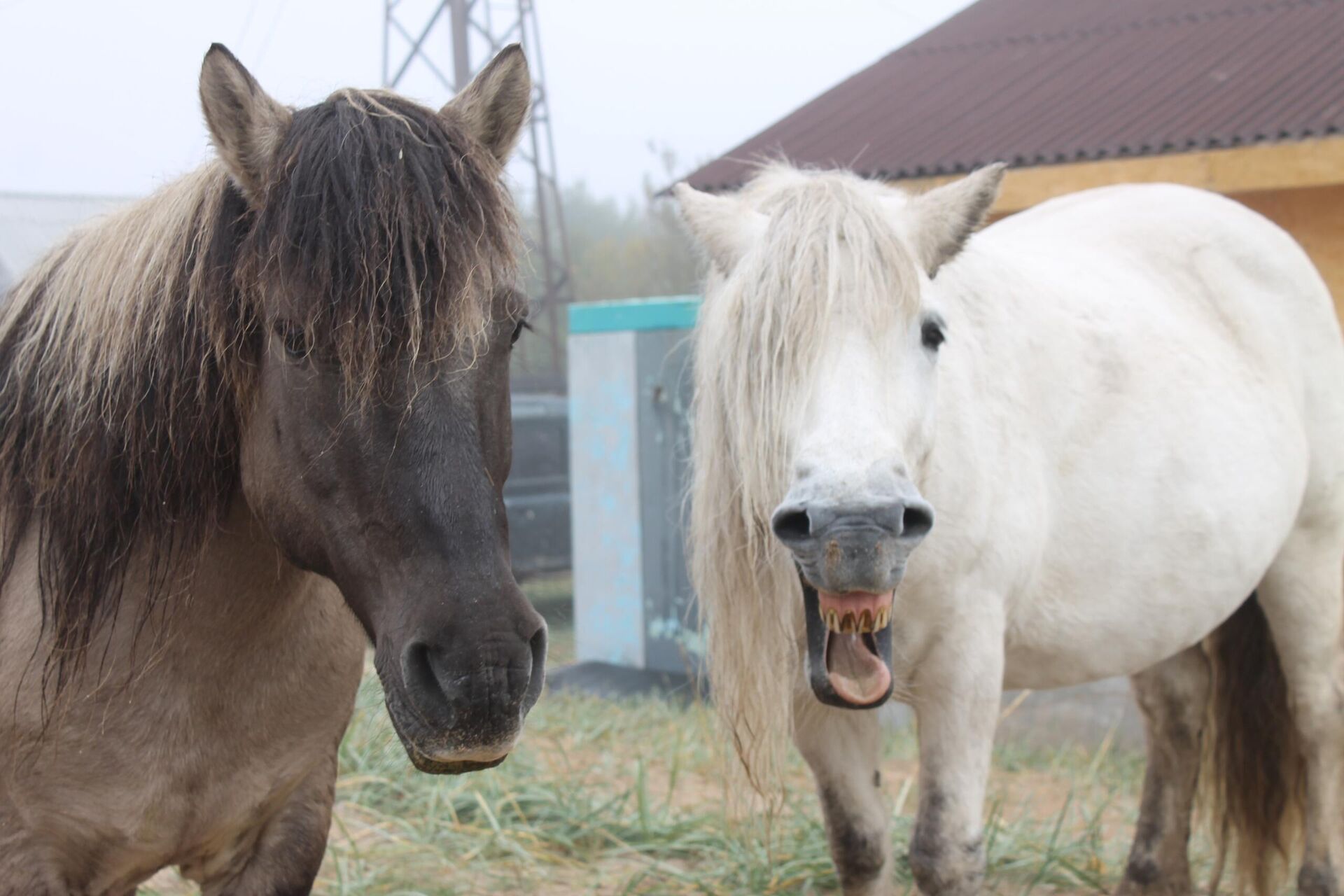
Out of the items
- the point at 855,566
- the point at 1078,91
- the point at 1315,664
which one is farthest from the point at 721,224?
the point at 1078,91

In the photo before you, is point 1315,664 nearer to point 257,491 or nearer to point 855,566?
point 855,566

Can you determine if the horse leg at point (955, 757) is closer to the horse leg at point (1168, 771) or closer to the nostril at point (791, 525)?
the nostril at point (791, 525)

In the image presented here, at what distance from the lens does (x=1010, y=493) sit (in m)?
2.75

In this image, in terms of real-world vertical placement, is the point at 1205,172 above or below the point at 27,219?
above

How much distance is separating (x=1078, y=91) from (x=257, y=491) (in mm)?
5131

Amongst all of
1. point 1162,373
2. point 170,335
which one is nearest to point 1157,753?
point 1162,373

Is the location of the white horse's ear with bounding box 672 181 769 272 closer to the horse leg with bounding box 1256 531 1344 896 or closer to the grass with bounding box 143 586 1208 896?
the grass with bounding box 143 586 1208 896

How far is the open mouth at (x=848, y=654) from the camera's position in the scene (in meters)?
2.24

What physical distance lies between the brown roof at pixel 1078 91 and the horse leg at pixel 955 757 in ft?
9.10

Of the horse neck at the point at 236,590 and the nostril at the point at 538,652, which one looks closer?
the nostril at the point at 538,652

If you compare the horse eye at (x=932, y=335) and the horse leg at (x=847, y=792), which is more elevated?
the horse eye at (x=932, y=335)

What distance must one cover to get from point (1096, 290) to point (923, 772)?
138 centimetres

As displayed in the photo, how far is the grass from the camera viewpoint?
12.0ft

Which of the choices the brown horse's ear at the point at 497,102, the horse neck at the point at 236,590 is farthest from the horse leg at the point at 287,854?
the brown horse's ear at the point at 497,102
